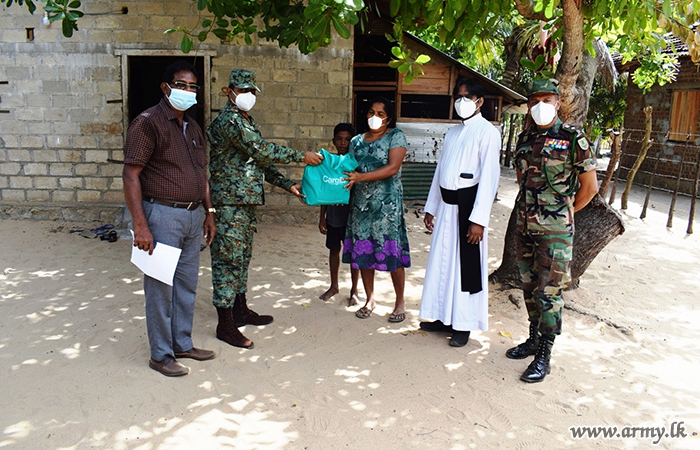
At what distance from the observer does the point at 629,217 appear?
971 centimetres

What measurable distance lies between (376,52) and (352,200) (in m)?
6.35

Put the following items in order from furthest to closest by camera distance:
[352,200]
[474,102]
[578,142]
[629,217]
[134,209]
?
[629,217], [352,200], [474,102], [578,142], [134,209]

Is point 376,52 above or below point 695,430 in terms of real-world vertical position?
above

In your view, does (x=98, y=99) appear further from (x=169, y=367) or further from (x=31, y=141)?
(x=169, y=367)

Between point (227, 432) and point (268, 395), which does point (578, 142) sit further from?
point (227, 432)

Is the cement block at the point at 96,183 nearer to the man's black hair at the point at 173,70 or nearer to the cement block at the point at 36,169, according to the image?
the cement block at the point at 36,169

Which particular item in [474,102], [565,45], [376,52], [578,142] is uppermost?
[376,52]

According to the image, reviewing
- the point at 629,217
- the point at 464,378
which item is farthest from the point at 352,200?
the point at 629,217

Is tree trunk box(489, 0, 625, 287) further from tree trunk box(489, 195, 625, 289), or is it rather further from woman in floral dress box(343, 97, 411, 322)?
woman in floral dress box(343, 97, 411, 322)

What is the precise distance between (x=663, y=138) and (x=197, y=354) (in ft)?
45.8

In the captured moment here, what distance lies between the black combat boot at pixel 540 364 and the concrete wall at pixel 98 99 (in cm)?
501

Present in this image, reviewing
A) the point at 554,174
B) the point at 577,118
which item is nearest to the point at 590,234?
the point at 577,118

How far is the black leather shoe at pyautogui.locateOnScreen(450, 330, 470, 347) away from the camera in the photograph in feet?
13.8

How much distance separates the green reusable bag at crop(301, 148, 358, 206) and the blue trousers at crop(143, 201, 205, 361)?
982 millimetres
